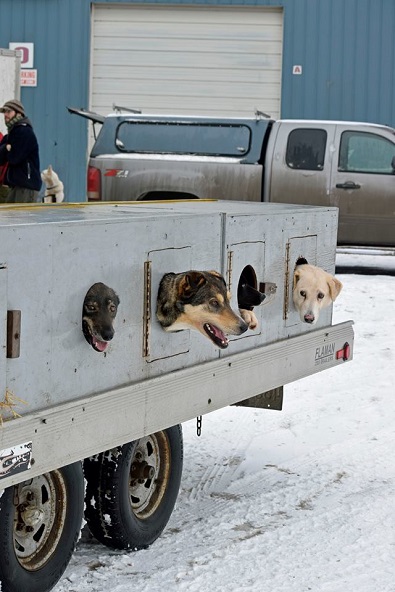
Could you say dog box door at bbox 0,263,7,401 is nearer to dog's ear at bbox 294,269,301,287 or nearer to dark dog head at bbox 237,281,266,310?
dark dog head at bbox 237,281,266,310

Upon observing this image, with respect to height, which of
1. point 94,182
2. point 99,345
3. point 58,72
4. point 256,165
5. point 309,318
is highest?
point 58,72

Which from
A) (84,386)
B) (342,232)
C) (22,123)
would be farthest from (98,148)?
(84,386)

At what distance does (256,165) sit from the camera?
49.4ft

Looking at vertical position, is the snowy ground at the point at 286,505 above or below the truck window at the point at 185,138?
below

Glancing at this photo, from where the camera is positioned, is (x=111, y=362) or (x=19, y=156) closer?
(x=111, y=362)

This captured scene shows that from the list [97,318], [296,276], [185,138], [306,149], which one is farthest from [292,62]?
[97,318]

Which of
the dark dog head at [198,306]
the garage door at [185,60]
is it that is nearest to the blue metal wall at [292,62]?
the garage door at [185,60]

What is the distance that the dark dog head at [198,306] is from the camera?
5176 mm

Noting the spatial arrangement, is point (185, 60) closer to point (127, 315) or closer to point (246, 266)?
point (246, 266)

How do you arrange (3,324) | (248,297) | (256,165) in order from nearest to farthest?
→ (3,324), (248,297), (256,165)

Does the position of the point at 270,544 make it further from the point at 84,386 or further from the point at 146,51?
the point at 146,51

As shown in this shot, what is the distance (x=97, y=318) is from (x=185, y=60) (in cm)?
1795

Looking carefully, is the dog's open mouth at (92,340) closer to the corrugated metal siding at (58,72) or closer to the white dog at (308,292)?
the white dog at (308,292)

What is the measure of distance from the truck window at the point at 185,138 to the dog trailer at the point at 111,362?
8653 millimetres
